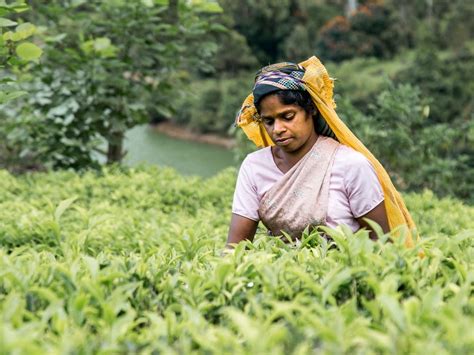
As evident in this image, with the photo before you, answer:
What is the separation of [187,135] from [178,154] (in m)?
6.93

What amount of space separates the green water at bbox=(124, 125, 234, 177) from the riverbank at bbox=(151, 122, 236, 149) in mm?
440

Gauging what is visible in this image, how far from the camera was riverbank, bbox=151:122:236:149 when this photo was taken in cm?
2464

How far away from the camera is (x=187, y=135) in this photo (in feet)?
86.7

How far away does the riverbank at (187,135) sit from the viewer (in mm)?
24641

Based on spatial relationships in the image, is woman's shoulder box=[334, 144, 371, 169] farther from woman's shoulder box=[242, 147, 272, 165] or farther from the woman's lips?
woman's shoulder box=[242, 147, 272, 165]

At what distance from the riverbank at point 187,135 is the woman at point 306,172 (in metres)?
20.9

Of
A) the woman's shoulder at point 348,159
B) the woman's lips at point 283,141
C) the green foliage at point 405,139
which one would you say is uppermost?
the woman's lips at point 283,141

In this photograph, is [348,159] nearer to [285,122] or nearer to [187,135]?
[285,122]

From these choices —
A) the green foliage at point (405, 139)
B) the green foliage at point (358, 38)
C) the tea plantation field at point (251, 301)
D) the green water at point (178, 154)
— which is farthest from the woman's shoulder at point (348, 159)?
the green foliage at point (358, 38)

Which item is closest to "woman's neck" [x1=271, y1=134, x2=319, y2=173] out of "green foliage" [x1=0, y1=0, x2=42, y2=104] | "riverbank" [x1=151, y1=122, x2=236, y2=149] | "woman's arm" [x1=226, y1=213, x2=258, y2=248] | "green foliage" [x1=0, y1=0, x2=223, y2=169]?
"woman's arm" [x1=226, y1=213, x2=258, y2=248]

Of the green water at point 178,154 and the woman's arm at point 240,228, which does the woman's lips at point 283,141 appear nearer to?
the woman's arm at point 240,228

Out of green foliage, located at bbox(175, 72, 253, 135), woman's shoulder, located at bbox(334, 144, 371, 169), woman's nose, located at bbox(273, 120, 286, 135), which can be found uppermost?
Answer: woman's nose, located at bbox(273, 120, 286, 135)

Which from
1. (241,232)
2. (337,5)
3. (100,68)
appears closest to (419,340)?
(241,232)

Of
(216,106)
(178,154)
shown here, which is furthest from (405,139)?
(216,106)
